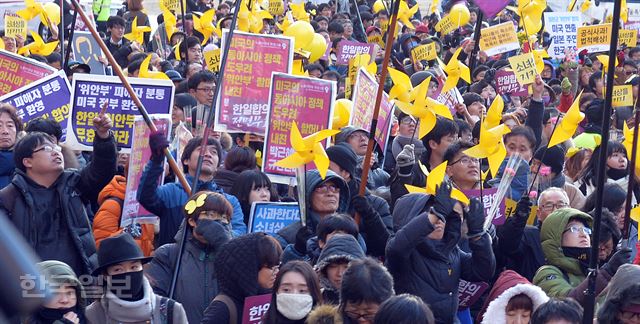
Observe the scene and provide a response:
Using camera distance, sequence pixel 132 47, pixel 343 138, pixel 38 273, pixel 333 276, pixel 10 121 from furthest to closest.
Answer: pixel 132 47
pixel 343 138
pixel 10 121
pixel 333 276
pixel 38 273

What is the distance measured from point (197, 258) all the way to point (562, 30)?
985 cm

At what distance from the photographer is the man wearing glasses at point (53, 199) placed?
188 inches

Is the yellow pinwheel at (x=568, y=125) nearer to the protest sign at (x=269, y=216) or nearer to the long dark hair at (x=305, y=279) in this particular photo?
the protest sign at (x=269, y=216)

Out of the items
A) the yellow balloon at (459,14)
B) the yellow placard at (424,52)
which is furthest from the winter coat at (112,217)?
the yellow balloon at (459,14)

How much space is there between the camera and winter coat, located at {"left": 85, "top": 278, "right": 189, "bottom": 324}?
3.76 m

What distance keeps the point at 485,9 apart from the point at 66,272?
A: 6164mm

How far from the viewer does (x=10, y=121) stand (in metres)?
5.80

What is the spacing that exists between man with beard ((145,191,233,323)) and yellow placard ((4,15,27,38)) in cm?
679

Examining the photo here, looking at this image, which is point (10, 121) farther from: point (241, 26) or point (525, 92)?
point (525, 92)

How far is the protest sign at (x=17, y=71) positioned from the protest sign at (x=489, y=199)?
10.5ft

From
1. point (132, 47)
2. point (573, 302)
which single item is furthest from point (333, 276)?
point (132, 47)

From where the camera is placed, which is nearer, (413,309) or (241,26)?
(413,309)

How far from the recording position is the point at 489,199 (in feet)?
17.4

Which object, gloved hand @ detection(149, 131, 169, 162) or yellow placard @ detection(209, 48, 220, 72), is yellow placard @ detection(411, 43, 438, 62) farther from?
gloved hand @ detection(149, 131, 169, 162)
